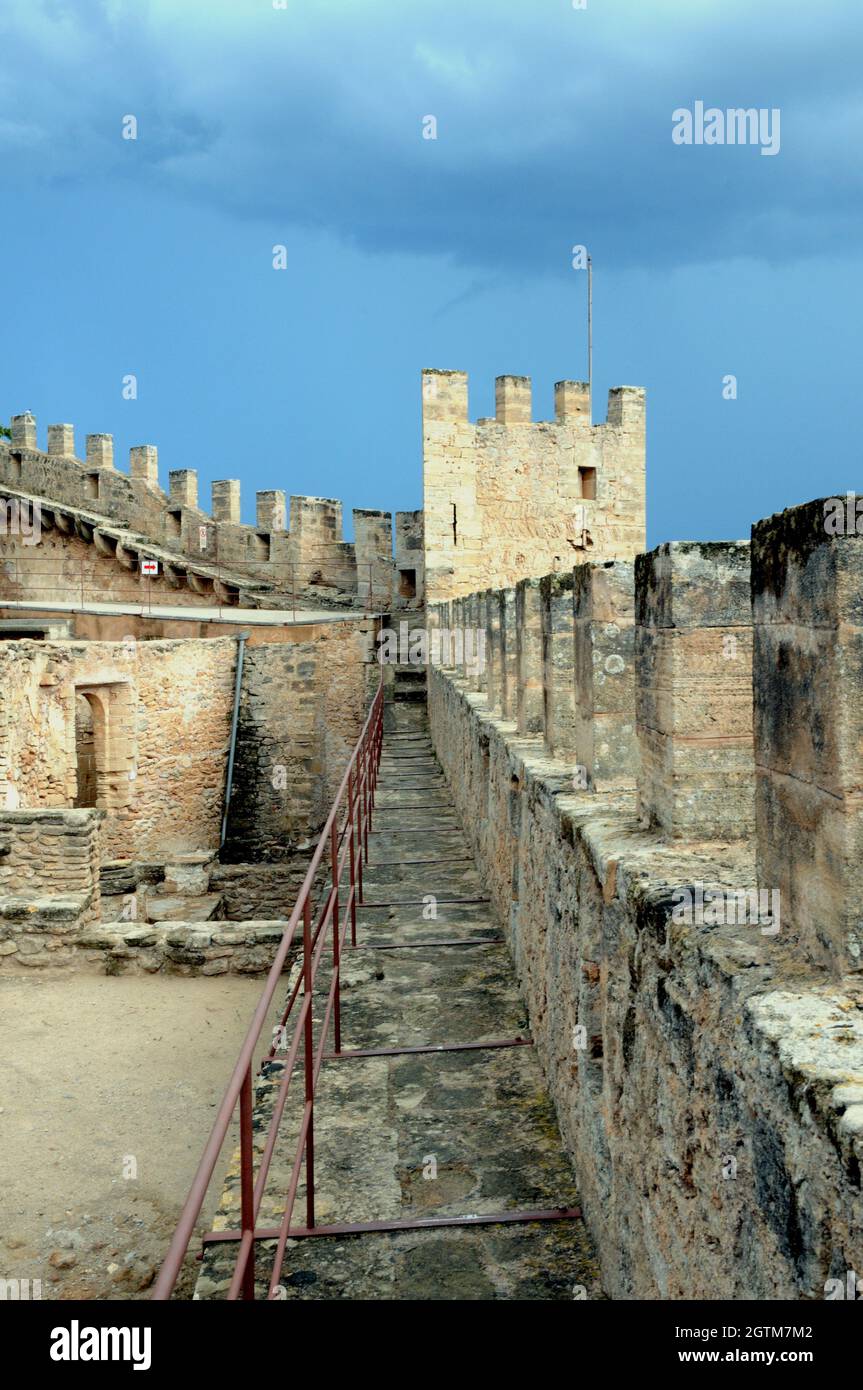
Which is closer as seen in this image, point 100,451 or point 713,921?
point 713,921

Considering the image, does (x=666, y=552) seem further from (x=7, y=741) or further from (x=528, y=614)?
(x=7, y=741)

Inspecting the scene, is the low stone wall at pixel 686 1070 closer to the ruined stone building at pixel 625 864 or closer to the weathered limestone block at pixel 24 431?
the ruined stone building at pixel 625 864

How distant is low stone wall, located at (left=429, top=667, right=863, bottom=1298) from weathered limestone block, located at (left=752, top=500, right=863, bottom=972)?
0.39ft

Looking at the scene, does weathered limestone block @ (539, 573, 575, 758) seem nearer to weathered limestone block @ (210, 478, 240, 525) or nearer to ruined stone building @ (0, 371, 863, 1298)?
ruined stone building @ (0, 371, 863, 1298)

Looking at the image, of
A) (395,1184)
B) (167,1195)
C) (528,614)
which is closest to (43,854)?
(167,1195)

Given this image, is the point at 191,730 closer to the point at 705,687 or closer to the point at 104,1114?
the point at 104,1114

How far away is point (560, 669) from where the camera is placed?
4.90m

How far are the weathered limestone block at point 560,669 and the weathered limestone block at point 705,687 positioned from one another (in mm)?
1899

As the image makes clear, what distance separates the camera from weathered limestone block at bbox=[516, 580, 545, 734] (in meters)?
6.03

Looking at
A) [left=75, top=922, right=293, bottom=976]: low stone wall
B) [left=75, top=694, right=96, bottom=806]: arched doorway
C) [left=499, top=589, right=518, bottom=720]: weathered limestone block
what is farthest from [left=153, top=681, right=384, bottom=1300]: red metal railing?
[left=75, top=694, right=96, bottom=806]: arched doorway

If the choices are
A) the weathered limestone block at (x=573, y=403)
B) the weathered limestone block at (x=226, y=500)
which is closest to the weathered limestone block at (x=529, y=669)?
the weathered limestone block at (x=573, y=403)

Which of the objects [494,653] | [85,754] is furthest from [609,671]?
[85,754]

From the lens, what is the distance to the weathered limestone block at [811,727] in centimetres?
179

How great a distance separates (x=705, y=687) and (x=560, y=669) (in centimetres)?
200
